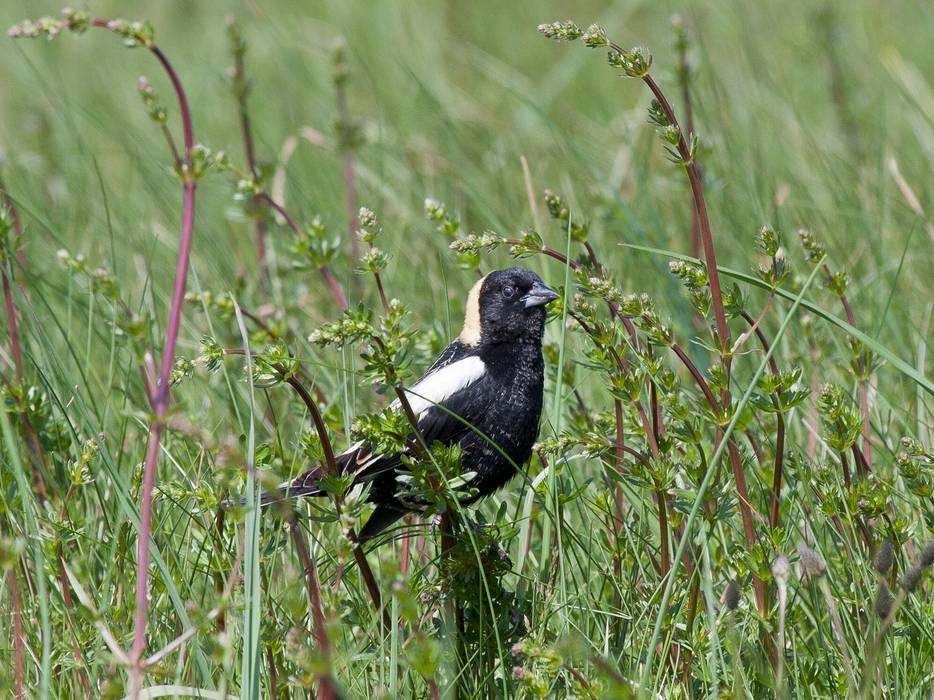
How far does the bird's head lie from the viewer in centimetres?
293

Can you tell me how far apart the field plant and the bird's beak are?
14 cm

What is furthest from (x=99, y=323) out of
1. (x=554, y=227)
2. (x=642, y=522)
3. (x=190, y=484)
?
(x=642, y=522)

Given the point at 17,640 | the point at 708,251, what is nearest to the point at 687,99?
the point at 708,251

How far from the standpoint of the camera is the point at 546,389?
293 cm

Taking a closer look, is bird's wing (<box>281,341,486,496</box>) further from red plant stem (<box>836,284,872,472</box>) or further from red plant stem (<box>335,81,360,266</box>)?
red plant stem (<box>335,81,360,266</box>)

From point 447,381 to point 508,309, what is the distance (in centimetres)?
31

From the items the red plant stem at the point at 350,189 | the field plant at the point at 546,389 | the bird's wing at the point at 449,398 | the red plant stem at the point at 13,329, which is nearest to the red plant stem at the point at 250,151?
the field plant at the point at 546,389

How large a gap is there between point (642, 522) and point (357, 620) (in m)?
0.61

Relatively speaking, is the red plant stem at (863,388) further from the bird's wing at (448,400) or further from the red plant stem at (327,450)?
the red plant stem at (327,450)

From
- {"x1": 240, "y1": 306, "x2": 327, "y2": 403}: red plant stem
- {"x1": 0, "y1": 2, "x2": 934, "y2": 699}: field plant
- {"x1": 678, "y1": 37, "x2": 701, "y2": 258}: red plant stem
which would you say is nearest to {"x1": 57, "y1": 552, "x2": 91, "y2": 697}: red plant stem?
{"x1": 0, "y1": 2, "x2": 934, "y2": 699}: field plant

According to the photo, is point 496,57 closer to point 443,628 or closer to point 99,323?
point 99,323

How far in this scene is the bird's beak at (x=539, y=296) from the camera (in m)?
2.93

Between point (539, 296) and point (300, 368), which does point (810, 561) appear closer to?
point (539, 296)

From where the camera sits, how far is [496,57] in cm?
639
